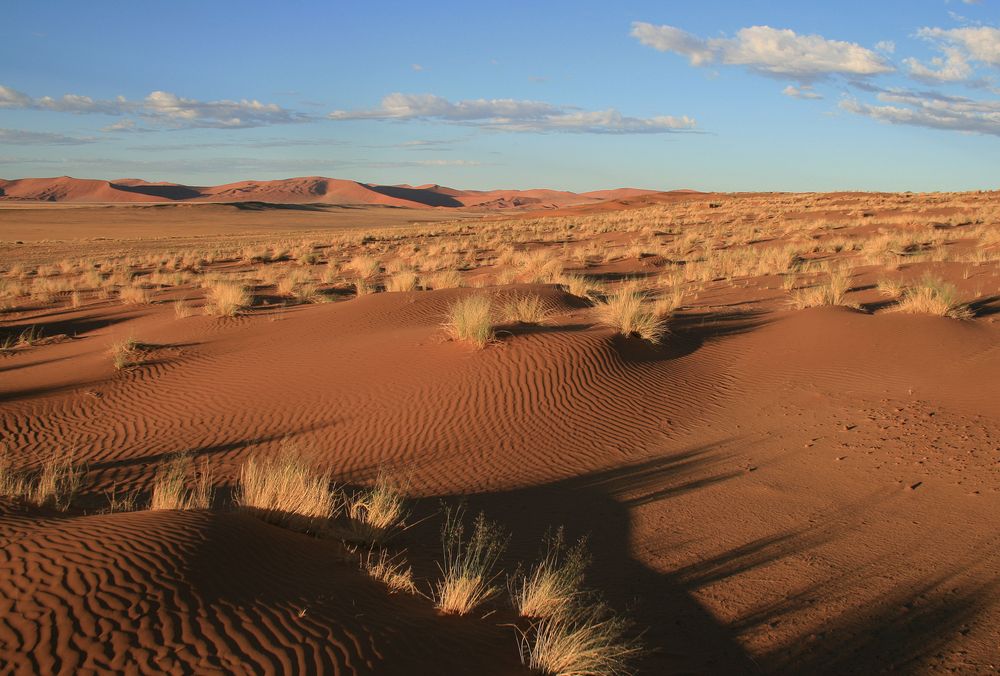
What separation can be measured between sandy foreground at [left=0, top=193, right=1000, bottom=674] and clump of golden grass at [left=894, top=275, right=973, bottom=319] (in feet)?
0.35

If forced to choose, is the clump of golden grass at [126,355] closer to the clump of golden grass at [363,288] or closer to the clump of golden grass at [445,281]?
the clump of golden grass at [363,288]

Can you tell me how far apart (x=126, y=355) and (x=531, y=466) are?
845 cm

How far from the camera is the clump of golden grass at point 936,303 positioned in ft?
46.0

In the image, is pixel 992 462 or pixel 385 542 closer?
pixel 385 542

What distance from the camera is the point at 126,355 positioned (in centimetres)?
1305

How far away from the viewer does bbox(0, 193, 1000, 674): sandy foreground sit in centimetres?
403

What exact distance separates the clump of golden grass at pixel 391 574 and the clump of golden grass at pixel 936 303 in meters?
12.5

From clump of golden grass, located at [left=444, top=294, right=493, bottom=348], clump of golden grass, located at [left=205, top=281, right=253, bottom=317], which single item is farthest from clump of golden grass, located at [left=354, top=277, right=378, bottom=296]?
clump of golden grass, located at [left=444, top=294, right=493, bottom=348]

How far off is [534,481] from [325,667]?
14.7 feet

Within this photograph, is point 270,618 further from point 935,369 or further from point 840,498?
point 935,369

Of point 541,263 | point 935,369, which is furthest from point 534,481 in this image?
point 541,263

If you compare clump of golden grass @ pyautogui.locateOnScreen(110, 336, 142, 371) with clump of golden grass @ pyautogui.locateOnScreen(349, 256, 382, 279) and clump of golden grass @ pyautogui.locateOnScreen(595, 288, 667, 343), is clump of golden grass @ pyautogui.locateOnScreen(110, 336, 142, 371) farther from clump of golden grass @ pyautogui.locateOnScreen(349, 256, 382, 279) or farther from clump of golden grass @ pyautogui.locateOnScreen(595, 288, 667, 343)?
clump of golden grass @ pyautogui.locateOnScreen(349, 256, 382, 279)

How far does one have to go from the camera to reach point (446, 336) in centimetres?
1273

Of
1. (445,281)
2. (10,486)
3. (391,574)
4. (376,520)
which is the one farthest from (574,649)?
(445,281)
